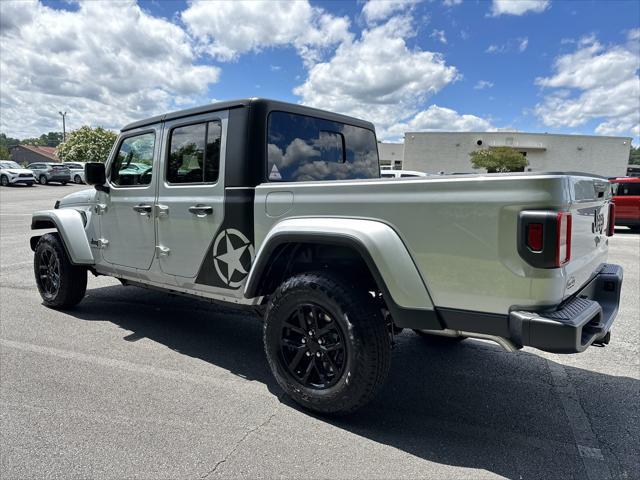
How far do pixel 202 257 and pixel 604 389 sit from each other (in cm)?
325

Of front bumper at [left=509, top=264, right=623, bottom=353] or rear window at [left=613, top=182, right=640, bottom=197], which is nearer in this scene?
front bumper at [left=509, top=264, right=623, bottom=353]

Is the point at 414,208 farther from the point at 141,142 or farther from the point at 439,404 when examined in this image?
the point at 141,142

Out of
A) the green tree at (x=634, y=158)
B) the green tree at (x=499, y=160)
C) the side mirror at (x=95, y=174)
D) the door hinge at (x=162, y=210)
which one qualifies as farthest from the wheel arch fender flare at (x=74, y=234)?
the green tree at (x=634, y=158)

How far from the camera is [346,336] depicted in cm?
270

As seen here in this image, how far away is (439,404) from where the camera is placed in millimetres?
3195

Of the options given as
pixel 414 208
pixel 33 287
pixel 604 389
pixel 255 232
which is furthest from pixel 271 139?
pixel 33 287

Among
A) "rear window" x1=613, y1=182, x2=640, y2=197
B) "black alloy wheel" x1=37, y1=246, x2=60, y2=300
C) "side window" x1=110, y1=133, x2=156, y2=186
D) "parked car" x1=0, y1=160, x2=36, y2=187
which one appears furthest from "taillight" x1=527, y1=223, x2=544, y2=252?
"parked car" x1=0, y1=160, x2=36, y2=187

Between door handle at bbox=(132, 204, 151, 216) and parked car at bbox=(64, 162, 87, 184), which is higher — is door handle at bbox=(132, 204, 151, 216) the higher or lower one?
the lower one

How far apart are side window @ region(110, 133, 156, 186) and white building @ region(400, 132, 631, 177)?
55304mm

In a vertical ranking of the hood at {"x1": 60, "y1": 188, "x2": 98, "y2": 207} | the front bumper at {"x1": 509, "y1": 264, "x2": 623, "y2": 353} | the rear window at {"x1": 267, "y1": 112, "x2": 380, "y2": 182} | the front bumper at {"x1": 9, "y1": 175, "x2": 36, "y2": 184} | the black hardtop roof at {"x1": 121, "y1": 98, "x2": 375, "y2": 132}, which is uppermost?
the front bumper at {"x1": 9, "y1": 175, "x2": 36, "y2": 184}

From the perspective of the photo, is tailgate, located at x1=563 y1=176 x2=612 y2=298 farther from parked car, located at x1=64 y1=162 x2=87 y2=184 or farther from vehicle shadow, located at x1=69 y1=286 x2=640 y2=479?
parked car, located at x1=64 y1=162 x2=87 y2=184

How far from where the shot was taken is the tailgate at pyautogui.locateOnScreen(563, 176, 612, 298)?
237cm

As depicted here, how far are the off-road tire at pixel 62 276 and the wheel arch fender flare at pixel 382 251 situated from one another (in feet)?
11.4

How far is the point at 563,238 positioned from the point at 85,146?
69186mm
